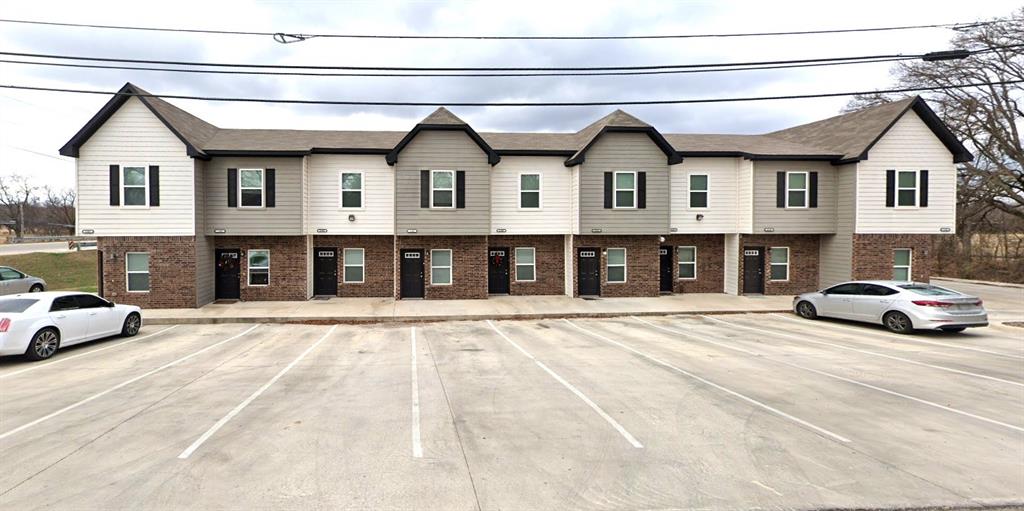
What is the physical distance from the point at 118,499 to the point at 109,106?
1807 centimetres

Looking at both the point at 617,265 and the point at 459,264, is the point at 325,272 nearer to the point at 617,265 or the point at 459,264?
the point at 459,264

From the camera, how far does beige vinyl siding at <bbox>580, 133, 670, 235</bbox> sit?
66.1ft

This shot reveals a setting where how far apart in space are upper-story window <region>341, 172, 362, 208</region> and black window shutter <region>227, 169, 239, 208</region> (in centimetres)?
396

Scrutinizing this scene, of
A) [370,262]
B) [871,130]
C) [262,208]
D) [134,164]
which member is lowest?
[370,262]

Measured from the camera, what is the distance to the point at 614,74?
14.0 meters

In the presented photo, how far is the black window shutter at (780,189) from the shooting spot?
69.6 feet

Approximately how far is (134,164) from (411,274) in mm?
10790

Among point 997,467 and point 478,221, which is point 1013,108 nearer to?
point 478,221

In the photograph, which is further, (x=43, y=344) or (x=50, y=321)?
(x=50, y=321)

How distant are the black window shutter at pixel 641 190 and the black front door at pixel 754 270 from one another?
574 centimetres

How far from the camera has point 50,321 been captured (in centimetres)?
1068

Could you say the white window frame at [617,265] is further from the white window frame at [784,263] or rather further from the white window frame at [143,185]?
the white window frame at [143,185]

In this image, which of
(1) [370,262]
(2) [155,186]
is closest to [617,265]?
(1) [370,262]

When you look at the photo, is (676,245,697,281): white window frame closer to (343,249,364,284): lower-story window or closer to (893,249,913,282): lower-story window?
→ (893,249,913,282): lower-story window
